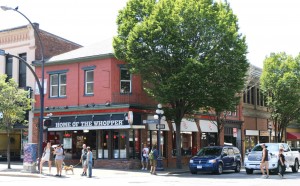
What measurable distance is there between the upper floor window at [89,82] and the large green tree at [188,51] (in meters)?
4.65

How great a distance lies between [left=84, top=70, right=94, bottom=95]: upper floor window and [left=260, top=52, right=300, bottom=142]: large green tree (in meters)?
18.5

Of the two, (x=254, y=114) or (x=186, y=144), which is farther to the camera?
(x=254, y=114)

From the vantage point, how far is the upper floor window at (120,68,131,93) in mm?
30484

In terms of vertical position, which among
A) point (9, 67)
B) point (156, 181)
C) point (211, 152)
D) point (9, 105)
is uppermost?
point (9, 67)

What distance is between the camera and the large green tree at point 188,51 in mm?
25656

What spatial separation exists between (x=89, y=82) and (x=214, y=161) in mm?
11371

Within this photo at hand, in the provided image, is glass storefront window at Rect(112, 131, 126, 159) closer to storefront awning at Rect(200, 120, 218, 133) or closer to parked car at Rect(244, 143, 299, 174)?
parked car at Rect(244, 143, 299, 174)

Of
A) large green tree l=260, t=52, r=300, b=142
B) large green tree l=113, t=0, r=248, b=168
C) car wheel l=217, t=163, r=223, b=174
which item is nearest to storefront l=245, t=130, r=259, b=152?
large green tree l=260, t=52, r=300, b=142

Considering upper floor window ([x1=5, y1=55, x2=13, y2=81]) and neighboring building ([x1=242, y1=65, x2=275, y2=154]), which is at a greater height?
upper floor window ([x1=5, y1=55, x2=13, y2=81])

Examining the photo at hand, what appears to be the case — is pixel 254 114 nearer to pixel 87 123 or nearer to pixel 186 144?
pixel 186 144

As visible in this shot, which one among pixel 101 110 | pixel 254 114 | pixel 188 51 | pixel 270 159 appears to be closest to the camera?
pixel 270 159

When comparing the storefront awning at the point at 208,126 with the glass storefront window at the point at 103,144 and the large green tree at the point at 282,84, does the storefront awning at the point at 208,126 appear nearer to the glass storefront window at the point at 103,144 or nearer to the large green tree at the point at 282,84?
the large green tree at the point at 282,84

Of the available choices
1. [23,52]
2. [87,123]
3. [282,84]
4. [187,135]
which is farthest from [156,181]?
[282,84]

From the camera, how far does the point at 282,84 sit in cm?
4084
